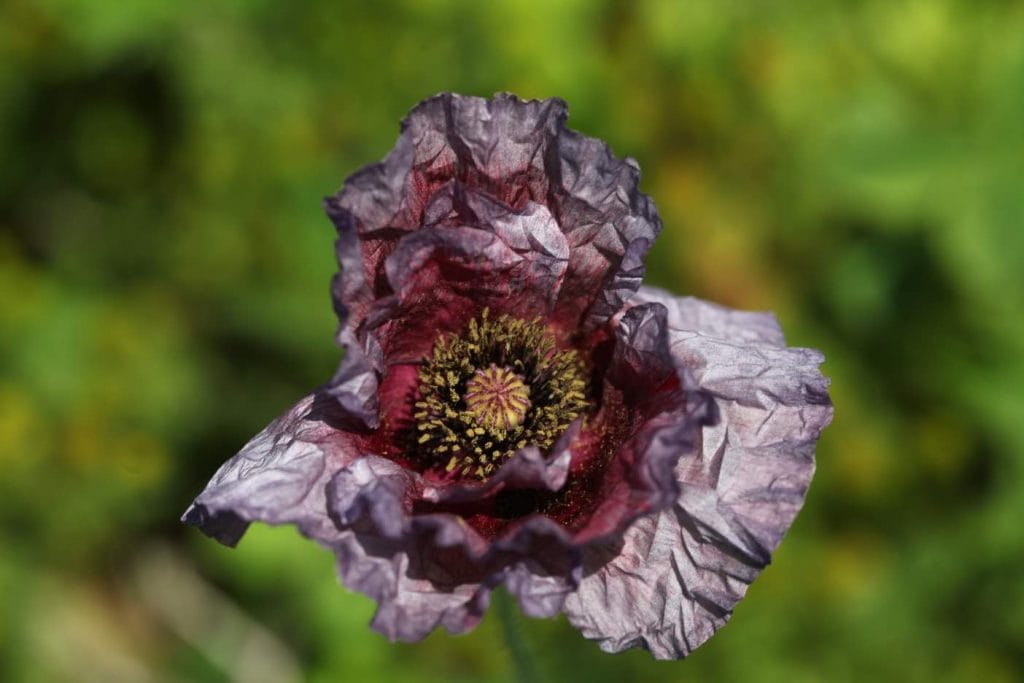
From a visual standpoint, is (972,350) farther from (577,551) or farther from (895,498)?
(577,551)

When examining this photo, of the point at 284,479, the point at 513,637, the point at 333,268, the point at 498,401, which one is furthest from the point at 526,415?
the point at 333,268

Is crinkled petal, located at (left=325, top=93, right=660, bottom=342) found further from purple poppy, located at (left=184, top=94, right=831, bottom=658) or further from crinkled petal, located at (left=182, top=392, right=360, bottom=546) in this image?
crinkled petal, located at (left=182, top=392, right=360, bottom=546)

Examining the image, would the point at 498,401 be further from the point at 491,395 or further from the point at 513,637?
the point at 513,637

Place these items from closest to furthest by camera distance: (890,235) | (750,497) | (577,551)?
(577,551) < (750,497) < (890,235)

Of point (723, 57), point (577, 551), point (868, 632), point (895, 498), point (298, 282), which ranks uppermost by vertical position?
point (723, 57)

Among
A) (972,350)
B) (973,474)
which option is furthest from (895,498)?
(972,350)

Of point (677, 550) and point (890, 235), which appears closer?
point (677, 550)

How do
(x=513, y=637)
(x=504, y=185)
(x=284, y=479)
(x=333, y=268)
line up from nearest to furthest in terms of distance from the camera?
(x=284, y=479) → (x=504, y=185) → (x=513, y=637) → (x=333, y=268)

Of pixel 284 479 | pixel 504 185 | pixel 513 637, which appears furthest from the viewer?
pixel 513 637
